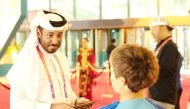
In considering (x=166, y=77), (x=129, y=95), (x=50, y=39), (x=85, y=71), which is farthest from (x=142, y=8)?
(x=129, y=95)

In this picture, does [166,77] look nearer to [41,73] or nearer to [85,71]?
[41,73]

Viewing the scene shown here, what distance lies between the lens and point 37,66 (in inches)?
107

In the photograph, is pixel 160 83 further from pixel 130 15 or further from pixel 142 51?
pixel 130 15

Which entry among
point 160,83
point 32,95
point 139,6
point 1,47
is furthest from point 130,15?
point 32,95

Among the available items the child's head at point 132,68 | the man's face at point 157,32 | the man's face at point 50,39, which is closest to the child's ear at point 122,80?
the child's head at point 132,68

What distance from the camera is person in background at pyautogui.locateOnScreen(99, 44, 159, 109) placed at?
6.04 ft

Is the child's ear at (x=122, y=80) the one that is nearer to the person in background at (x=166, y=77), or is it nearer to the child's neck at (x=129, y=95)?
the child's neck at (x=129, y=95)

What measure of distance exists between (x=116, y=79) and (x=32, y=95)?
2.95 feet

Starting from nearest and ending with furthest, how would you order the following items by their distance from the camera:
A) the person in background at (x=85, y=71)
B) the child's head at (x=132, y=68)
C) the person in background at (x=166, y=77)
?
the child's head at (x=132, y=68), the person in background at (x=166, y=77), the person in background at (x=85, y=71)

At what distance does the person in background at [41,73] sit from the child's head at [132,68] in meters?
0.76

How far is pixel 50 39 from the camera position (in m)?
2.71

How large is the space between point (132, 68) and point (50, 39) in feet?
3.25

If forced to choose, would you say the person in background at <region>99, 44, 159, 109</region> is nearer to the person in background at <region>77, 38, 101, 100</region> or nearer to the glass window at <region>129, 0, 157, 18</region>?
the person in background at <region>77, 38, 101, 100</region>

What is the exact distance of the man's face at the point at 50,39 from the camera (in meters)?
2.71
